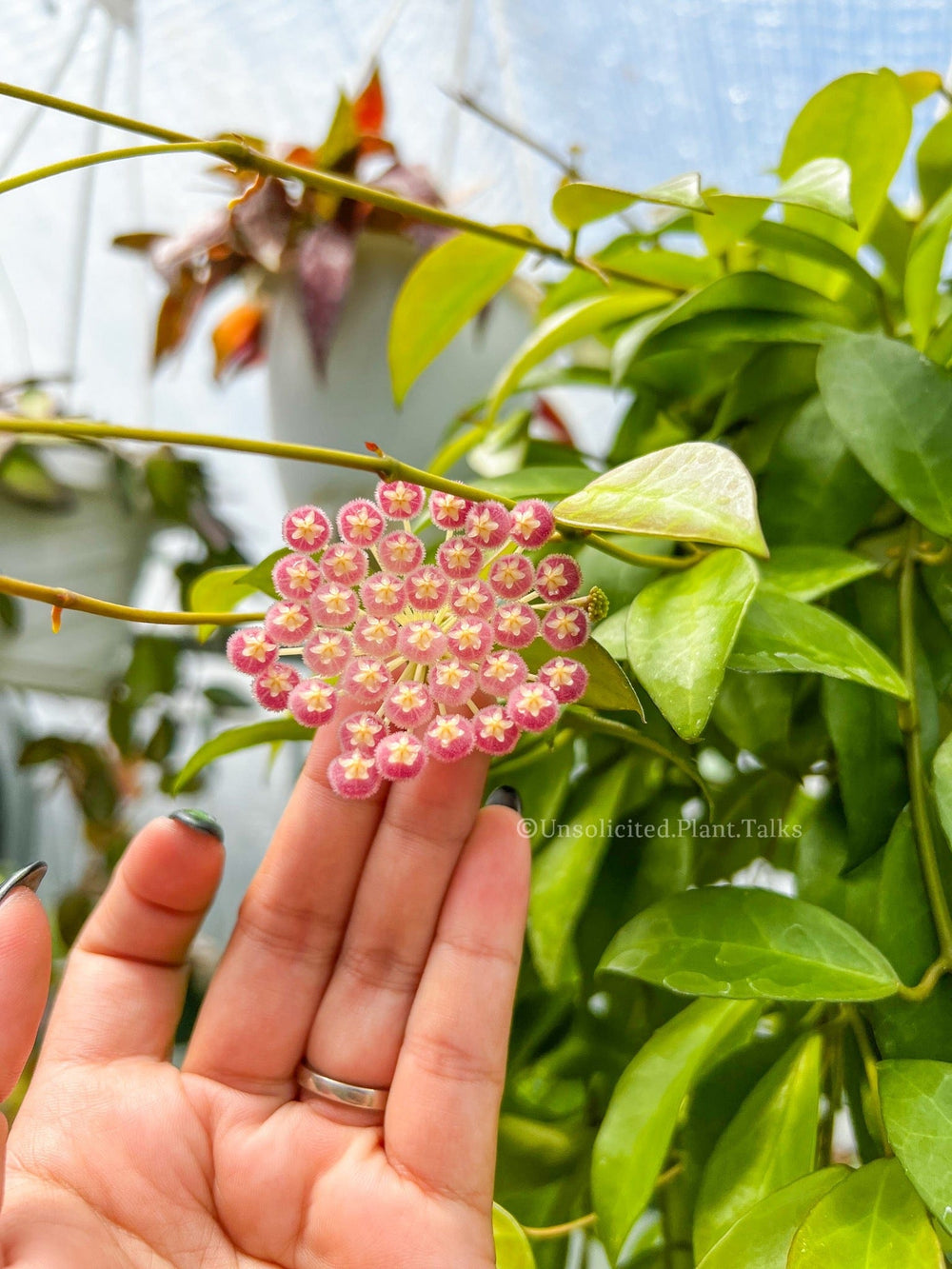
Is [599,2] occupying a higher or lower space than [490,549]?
higher

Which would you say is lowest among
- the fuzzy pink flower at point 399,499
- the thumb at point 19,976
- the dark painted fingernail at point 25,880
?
the thumb at point 19,976

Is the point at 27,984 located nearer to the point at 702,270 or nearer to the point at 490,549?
the point at 490,549

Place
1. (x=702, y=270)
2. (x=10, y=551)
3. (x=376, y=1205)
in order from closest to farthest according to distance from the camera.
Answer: (x=376, y=1205), (x=702, y=270), (x=10, y=551)

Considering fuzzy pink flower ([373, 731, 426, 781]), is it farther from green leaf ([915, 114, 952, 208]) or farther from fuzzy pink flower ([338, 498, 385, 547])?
green leaf ([915, 114, 952, 208])

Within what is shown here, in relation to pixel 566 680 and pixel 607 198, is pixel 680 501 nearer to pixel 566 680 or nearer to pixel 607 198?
pixel 566 680

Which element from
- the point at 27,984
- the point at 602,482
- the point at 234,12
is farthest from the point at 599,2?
the point at 27,984

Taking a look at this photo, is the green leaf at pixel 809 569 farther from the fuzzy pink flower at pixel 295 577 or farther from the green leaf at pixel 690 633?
the fuzzy pink flower at pixel 295 577

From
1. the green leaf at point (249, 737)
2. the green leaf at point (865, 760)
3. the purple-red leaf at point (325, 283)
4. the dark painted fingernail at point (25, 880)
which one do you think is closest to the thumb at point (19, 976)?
the dark painted fingernail at point (25, 880)

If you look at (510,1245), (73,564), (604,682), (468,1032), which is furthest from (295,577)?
(73,564)
